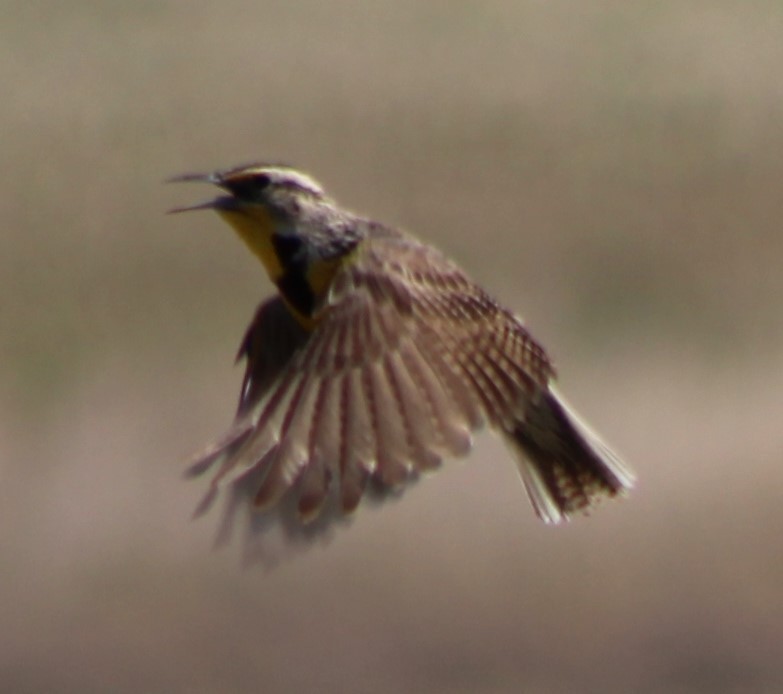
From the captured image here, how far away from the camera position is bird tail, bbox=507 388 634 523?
19.7 feet

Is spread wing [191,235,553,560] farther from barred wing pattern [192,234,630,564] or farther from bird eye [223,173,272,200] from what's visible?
bird eye [223,173,272,200]

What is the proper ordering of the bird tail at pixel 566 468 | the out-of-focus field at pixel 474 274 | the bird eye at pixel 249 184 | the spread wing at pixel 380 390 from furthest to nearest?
the out-of-focus field at pixel 474 274 < the bird tail at pixel 566 468 < the bird eye at pixel 249 184 < the spread wing at pixel 380 390

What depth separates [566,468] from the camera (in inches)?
239

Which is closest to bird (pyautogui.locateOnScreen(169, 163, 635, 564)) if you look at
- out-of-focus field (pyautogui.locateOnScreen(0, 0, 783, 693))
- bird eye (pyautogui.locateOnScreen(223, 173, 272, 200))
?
bird eye (pyautogui.locateOnScreen(223, 173, 272, 200))

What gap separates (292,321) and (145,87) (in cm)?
866

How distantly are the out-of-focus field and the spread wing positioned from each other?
400 centimetres

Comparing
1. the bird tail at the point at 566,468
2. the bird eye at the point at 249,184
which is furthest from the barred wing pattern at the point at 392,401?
the bird eye at the point at 249,184

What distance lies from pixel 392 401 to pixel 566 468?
101 centimetres

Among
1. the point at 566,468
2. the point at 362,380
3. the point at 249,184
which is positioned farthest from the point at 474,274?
the point at 362,380

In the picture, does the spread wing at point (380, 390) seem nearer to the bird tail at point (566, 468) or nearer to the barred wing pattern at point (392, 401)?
the barred wing pattern at point (392, 401)

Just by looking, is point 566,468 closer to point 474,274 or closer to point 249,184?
point 249,184

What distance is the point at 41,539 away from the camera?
1045 cm

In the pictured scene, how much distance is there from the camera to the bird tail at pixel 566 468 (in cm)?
602

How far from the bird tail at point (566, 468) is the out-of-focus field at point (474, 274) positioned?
135 inches
